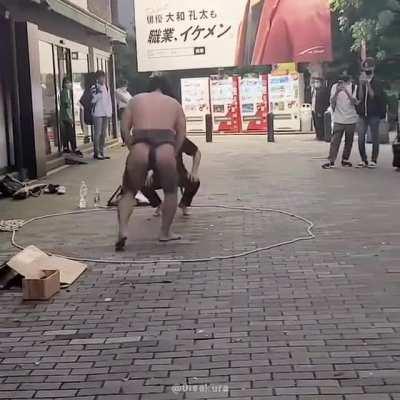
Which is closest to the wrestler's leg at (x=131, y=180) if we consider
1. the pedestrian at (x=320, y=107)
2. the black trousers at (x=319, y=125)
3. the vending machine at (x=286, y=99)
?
the pedestrian at (x=320, y=107)

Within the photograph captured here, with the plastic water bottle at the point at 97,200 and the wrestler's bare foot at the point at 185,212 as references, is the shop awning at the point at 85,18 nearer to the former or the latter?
the plastic water bottle at the point at 97,200

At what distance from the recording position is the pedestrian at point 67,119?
53.1 ft

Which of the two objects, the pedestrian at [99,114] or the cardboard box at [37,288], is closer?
the cardboard box at [37,288]

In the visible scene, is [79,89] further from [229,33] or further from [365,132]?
[229,33]

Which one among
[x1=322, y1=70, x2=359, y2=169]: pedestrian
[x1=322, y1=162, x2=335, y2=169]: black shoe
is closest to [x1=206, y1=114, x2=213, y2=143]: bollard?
[x1=322, y1=162, x2=335, y2=169]: black shoe

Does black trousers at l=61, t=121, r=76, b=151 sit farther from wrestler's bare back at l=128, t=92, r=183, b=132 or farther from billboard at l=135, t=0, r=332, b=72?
billboard at l=135, t=0, r=332, b=72

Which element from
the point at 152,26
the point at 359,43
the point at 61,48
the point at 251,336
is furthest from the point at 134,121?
the point at 152,26

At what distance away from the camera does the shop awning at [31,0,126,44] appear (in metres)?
13.9

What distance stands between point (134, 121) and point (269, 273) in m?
2.13

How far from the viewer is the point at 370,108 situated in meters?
13.9

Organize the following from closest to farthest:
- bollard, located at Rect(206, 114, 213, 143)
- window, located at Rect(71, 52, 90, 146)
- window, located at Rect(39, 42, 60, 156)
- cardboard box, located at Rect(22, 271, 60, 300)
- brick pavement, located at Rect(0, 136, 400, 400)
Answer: brick pavement, located at Rect(0, 136, 400, 400), cardboard box, located at Rect(22, 271, 60, 300), window, located at Rect(39, 42, 60, 156), window, located at Rect(71, 52, 90, 146), bollard, located at Rect(206, 114, 213, 143)

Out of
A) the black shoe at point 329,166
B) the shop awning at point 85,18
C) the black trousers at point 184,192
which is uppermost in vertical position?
the shop awning at point 85,18

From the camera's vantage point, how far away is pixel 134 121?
7.76 metres

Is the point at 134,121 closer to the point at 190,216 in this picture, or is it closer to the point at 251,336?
the point at 190,216
